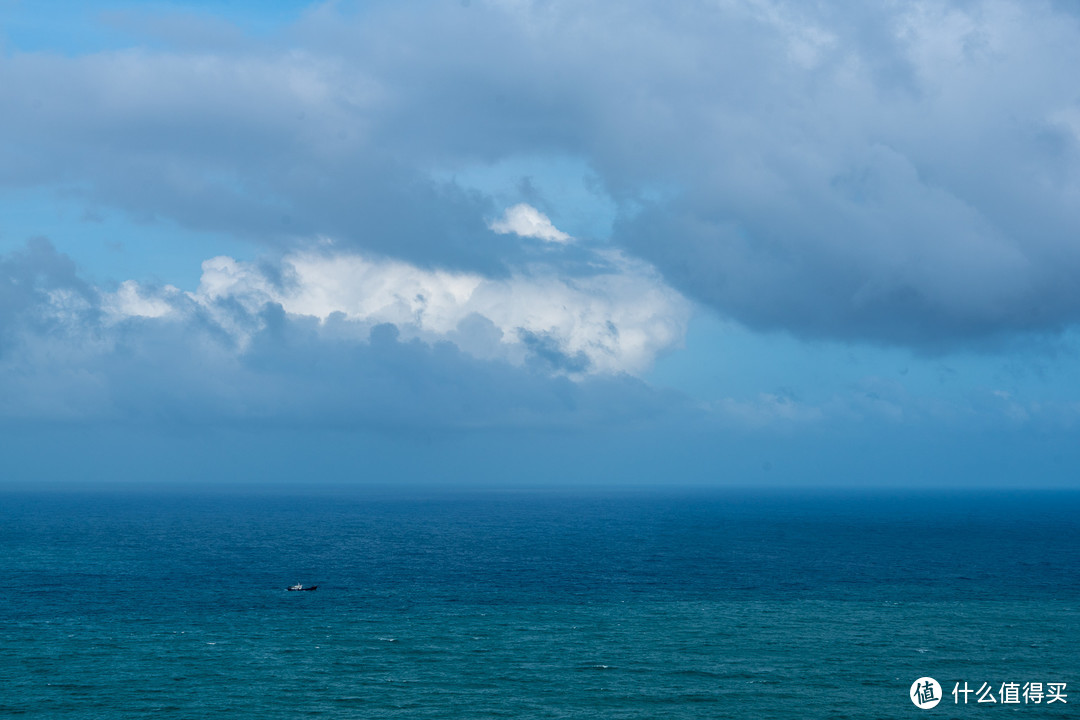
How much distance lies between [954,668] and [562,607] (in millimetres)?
46471

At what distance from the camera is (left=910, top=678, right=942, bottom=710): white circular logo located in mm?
69750

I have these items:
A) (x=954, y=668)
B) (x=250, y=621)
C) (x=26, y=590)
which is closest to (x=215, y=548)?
(x=26, y=590)

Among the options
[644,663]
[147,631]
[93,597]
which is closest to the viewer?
[644,663]

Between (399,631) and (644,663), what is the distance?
28635 mm

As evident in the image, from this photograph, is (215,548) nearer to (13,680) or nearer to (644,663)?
(13,680)

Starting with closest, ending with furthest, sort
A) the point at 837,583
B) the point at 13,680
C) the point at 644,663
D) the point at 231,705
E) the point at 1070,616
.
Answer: the point at 231,705 < the point at 13,680 < the point at 644,663 < the point at 1070,616 < the point at 837,583

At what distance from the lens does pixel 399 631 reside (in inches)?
3642

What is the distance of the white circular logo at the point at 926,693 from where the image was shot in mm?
69750

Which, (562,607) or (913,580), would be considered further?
(913,580)

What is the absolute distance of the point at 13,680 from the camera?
73.9m

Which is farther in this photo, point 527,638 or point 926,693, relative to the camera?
point 527,638

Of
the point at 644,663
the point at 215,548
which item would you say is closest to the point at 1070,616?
the point at 644,663

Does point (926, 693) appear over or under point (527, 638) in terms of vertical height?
under

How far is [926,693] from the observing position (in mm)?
71688
